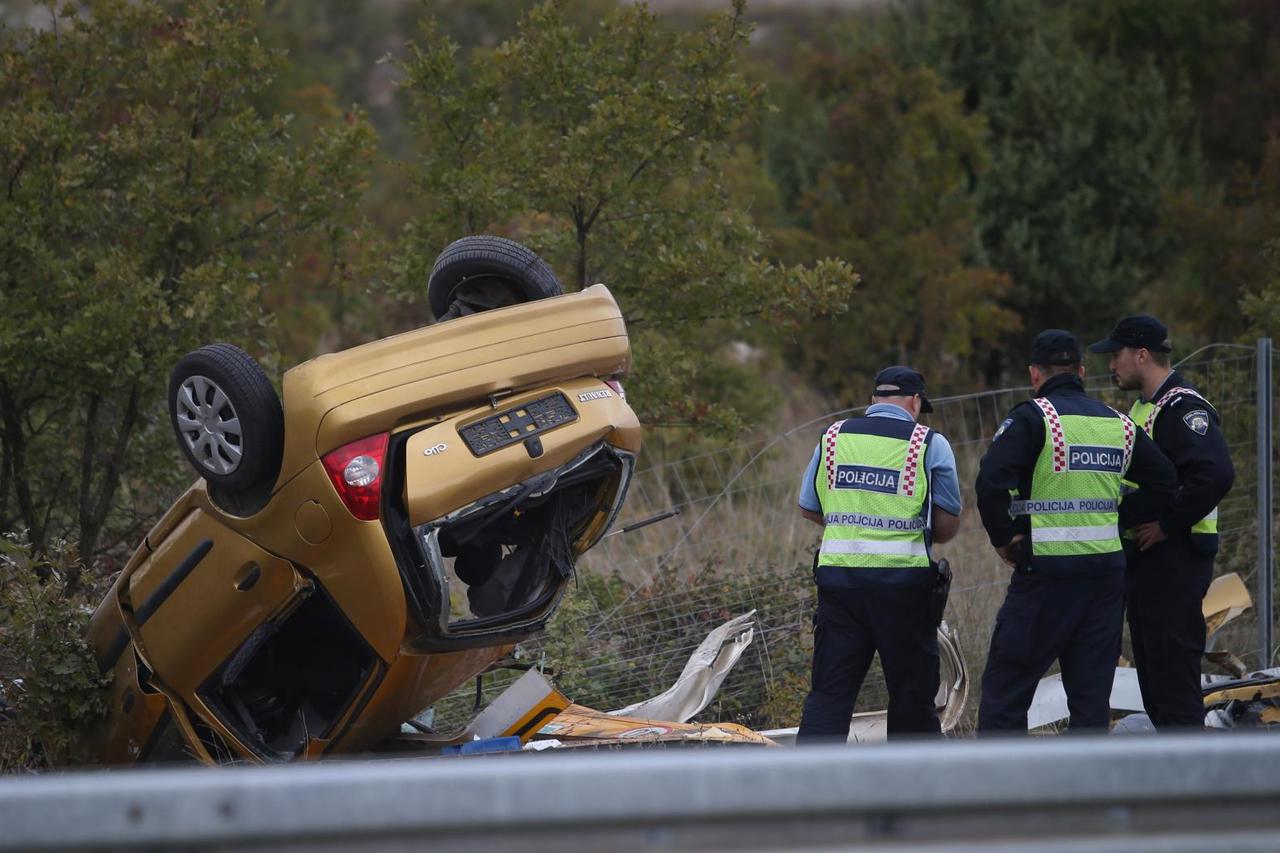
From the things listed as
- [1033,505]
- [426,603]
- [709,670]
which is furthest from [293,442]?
[1033,505]

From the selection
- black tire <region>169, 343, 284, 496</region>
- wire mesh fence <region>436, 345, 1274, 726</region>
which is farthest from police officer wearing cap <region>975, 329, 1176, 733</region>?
black tire <region>169, 343, 284, 496</region>

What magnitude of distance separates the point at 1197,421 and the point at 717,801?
4908 millimetres

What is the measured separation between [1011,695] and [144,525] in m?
5.19

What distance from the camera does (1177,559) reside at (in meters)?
6.16

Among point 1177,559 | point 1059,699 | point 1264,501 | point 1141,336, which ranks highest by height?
point 1141,336

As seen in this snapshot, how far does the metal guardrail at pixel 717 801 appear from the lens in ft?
6.15

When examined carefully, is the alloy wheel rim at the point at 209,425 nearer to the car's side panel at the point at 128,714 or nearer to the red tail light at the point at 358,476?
the red tail light at the point at 358,476

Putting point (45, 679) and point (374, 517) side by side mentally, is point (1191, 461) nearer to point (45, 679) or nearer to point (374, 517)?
point (374, 517)

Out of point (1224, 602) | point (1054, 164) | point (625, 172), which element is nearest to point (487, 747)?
point (1224, 602)

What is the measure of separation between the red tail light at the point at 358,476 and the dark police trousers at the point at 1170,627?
346 centimetres

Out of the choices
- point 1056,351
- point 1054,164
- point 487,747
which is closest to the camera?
point 487,747

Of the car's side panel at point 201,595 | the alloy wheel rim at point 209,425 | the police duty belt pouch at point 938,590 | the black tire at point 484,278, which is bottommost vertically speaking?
the police duty belt pouch at point 938,590

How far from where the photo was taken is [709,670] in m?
6.44

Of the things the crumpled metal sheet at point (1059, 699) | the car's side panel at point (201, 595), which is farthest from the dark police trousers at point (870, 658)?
the car's side panel at point (201, 595)
